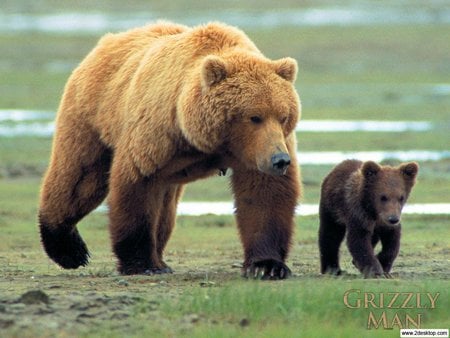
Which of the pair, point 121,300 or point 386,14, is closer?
point 121,300

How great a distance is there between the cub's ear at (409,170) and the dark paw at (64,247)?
104 inches

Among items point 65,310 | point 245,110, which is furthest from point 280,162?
point 65,310

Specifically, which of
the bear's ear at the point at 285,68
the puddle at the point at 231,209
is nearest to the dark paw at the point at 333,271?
the bear's ear at the point at 285,68

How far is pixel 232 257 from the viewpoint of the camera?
1071cm

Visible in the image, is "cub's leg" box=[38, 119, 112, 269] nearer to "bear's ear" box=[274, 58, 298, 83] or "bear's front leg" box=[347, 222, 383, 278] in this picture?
"bear's ear" box=[274, 58, 298, 83]

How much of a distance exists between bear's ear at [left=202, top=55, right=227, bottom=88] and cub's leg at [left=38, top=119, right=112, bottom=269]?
5.54 ft

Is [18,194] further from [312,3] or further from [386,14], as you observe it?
[312,3]

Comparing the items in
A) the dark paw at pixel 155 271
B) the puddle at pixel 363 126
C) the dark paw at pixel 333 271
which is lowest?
the dark paw at pixel 155 271

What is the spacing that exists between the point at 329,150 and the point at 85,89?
846cm

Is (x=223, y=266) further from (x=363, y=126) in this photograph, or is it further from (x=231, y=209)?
(x=363, y=126)

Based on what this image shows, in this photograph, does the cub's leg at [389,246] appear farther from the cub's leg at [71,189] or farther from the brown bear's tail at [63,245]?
the brown bear's tail at [63,245]

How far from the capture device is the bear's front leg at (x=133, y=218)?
8.88 meters

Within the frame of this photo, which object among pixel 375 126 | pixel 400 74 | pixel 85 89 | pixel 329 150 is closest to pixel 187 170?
pixel 85 89

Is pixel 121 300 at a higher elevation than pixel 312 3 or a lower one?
lower
